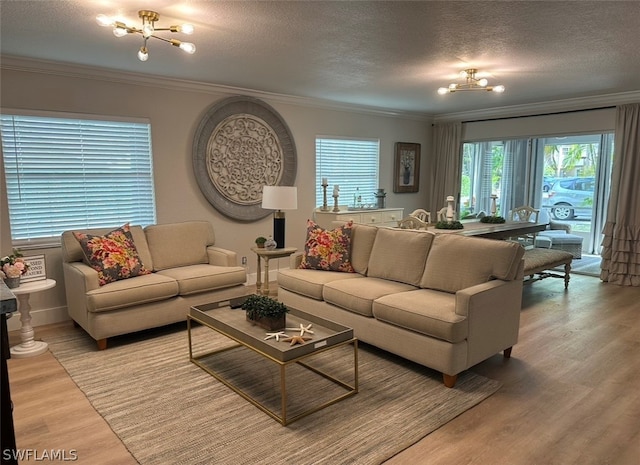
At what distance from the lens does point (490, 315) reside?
9.85 ft

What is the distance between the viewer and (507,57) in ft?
12.0

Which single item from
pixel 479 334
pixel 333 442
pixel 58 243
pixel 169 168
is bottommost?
pixel 333 442

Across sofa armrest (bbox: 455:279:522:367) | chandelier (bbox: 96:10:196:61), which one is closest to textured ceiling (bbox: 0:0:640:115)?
chandelier (bbox: 96:10:196:61)

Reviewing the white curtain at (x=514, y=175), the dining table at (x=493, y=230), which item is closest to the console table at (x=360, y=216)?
the dining table at (x=493, y=230)

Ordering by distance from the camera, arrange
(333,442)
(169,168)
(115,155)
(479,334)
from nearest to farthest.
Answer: (333,442) < (479,334) < (115,155) < (169,168)

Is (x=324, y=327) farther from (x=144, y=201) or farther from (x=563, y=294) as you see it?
(x=563, y=294)

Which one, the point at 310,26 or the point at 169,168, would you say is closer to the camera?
the point at 310,26

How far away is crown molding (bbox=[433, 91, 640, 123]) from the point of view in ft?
17.7

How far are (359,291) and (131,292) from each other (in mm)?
1857

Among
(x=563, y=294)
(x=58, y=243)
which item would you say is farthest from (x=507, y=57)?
(x=58, y=243)

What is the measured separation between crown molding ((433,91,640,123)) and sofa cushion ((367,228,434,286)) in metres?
3.68

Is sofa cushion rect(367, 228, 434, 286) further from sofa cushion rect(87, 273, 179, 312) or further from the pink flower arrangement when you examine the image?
the pink flower arrangement

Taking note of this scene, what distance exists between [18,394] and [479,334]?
3.05m

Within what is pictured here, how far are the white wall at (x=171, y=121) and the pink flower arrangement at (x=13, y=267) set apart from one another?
1.74ft
